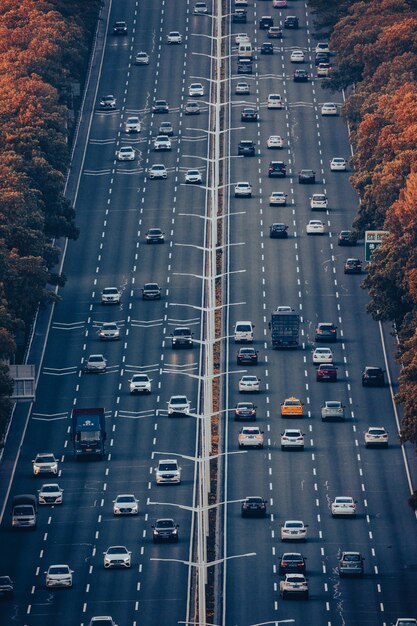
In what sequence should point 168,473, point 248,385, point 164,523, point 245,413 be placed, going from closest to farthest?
point 164,523 → point 168,473 → point 245,413 → point 248,385

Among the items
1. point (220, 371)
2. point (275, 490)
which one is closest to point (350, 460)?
point (275, 490)

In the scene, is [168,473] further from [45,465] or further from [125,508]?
[45,465]

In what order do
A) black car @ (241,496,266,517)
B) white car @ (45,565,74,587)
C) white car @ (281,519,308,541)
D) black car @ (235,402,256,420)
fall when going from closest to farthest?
white car @ (45,565,74,587)
white car @ (281,519,308,541)
black car @ (241,496,266,517)
black car @ (235,402,256,420)

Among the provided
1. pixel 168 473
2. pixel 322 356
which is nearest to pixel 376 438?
pixel 168 473

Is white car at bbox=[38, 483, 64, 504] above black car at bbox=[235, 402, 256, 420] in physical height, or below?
below

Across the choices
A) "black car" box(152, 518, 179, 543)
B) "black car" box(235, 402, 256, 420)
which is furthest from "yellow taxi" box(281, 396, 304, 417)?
"black car" box(152, 518, 179, 543)

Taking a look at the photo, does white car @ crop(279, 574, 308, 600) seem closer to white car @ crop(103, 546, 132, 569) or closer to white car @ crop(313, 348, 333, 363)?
white car @ crop(103, 546, 132, 569)
